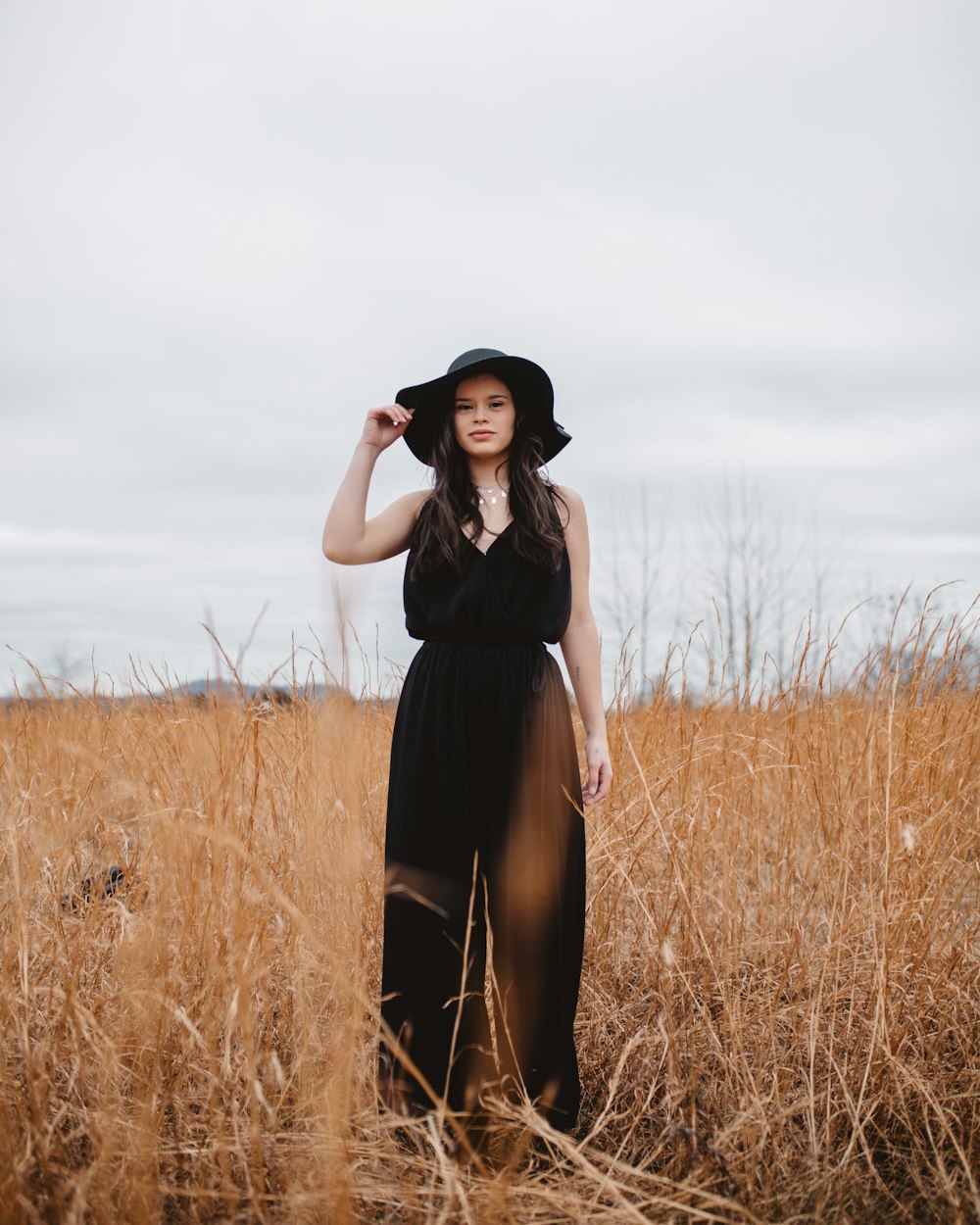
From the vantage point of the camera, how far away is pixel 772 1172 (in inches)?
64.7

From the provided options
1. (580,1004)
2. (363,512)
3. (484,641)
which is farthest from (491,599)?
(580,1004)

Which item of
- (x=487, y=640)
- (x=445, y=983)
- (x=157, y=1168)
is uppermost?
(x=487, y=640)

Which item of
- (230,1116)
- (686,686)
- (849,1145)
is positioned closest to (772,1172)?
(849,1145)

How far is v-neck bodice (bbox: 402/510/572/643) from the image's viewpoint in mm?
1959

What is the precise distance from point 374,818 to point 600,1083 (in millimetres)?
1116

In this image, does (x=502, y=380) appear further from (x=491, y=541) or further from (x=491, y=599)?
(x=491, y=599)

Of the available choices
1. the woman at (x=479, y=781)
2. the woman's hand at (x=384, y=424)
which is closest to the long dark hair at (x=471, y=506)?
the woman at (x=479, y=781)

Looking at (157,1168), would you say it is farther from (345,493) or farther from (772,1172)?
(345,493)

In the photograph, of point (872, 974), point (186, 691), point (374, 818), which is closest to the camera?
point (872, 974)

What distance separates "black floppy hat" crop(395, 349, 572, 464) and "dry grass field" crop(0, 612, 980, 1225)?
718 mm

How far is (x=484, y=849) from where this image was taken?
6.35ft

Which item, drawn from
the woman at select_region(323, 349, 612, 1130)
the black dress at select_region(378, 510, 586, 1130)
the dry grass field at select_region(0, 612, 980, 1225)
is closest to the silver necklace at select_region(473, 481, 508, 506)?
the woman at select_region(323, 349, 612, 1130)

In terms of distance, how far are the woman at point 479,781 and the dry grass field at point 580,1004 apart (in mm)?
125

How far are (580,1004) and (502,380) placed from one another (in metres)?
1.68
